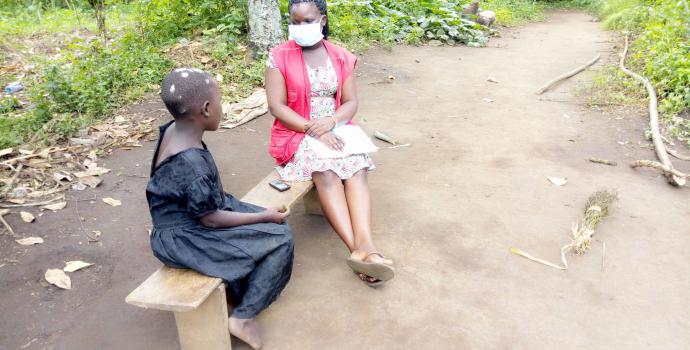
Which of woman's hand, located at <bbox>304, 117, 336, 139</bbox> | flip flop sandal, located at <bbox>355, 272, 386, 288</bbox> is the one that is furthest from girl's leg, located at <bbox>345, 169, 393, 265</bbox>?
woman's hand, located at <bbox>304, 117, 336, 139</bbox>

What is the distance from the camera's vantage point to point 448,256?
321 cm

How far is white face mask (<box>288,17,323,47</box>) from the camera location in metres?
3.23

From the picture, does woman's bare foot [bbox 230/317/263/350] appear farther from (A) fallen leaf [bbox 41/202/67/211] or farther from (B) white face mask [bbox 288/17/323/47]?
(A) fallen leaf [bbox 41/202/67/211]

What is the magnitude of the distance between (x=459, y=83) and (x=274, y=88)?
14.0ft

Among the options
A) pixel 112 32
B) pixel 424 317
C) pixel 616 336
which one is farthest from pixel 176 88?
pixel 112 32

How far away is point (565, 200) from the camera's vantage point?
3.90 m

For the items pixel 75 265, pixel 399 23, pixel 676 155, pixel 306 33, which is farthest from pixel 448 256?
pixel 399 23

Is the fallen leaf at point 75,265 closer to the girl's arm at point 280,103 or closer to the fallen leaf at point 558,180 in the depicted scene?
the girl's arm at point 280,103

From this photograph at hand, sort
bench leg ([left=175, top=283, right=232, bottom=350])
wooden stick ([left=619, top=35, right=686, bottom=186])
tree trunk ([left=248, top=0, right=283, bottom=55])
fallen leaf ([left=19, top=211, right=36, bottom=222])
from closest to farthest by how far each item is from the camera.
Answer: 1. bench leg ([left=175, top=283, right=232, bottom=350])
2. fallen leaf ([left=19, top=211, right=36, bottom=222])
3. wooden stick ([left=619, top=35, right=686, bottom=186])
4. tree trunk ([left=248, top=0, right=283, bottom=55])

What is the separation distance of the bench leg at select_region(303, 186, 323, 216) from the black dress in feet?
3.35

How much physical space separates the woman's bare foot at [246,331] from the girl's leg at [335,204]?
74 centimetres

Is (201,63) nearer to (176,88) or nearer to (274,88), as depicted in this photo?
(274,88)

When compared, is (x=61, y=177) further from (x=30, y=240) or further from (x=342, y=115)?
(x=342, y=115)

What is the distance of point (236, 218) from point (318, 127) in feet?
3.57
